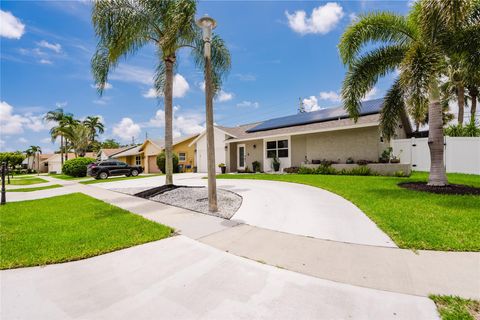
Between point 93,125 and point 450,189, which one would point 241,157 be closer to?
point 450,189

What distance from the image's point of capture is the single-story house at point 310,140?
14.1m

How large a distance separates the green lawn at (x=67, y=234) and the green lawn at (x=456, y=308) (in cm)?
413

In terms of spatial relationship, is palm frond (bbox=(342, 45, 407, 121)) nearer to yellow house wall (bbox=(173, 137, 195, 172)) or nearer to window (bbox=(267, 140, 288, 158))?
window (bbox=(267, 140, 288, 158))

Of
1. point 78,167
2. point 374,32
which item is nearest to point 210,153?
point 374,32

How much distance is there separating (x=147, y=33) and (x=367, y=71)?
929 centimetres

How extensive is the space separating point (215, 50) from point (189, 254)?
977cm

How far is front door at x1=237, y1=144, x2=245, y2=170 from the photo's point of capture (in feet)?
67.4

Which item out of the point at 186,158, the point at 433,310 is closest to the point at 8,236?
the point at 433,310

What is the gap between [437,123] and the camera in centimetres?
845

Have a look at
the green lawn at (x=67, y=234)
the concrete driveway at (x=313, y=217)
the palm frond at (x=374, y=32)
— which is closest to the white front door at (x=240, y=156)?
the concrete driveway at (x=313, y=217)

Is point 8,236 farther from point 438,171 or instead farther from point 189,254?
point 438,171

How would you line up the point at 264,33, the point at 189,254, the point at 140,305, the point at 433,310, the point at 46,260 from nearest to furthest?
the point at 433,310 < the point at 140,305 < the point at 46,260 < the point at 189,254 < the point at 264,33

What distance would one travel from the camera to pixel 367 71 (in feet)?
31.5

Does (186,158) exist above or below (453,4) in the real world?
below
